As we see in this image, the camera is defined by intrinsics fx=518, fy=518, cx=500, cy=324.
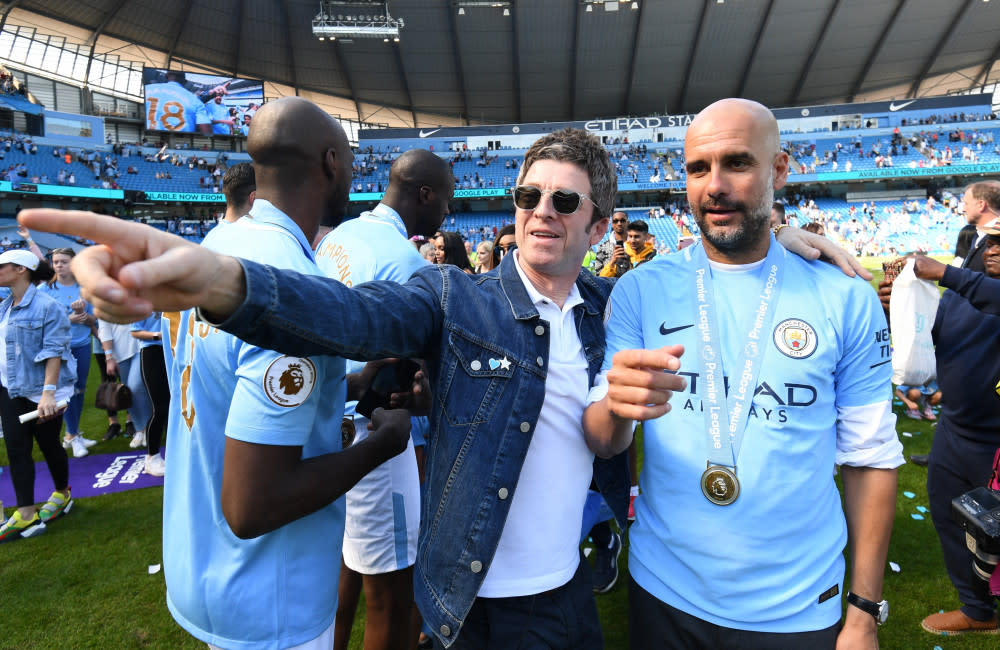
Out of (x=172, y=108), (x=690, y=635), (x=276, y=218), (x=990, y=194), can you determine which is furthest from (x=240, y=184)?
(x=172, y=108)

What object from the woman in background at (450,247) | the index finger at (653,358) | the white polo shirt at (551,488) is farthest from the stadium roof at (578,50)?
the index finger at (653,358)

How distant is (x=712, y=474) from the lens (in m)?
1.53

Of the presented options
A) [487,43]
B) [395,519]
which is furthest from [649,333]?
[487,43]

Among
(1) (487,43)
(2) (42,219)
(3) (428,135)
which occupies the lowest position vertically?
(2) (42,219)

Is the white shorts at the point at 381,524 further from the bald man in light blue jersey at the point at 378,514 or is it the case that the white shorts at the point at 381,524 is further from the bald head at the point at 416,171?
the bald head at the point at 416,171

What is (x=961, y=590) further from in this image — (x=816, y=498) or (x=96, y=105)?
(x=96, y=105)

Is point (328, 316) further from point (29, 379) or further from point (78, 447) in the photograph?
point (78, 447)

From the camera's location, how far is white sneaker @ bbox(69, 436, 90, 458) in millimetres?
6312

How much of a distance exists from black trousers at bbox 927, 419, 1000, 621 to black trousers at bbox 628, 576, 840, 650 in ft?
7.37

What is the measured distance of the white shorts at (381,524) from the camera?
7.57 ft

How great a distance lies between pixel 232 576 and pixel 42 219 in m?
1.09

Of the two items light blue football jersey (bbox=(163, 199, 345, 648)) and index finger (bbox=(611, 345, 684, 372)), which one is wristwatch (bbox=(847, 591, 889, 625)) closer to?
index finger (bbox=(611, 345, 684, 372))

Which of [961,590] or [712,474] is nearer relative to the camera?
[712,474]

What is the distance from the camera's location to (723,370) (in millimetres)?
1592
